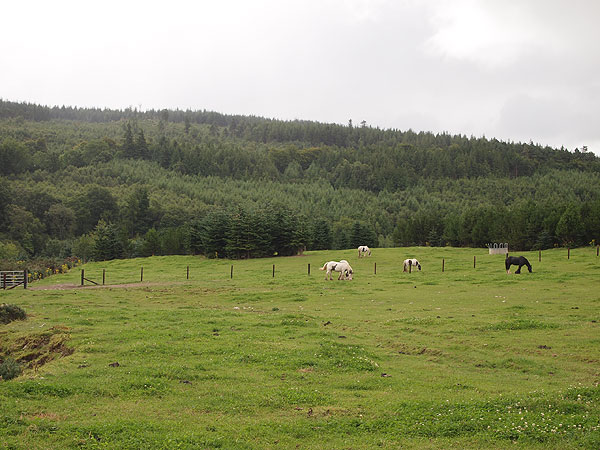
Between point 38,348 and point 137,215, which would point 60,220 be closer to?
point 137,215

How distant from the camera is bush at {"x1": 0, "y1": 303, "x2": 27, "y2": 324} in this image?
69.7 feet

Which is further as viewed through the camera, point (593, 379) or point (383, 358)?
point (383, 358)

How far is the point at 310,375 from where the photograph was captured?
528 inches

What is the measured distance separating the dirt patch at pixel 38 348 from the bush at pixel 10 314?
14.2 feet

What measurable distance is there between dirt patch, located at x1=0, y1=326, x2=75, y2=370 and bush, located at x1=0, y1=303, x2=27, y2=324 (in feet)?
14.2

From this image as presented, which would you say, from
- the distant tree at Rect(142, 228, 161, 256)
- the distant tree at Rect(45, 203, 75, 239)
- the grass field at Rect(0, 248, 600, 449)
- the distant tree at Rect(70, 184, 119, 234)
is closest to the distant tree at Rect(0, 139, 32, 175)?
the distant tree at Rect(70, 184, 119, 234)

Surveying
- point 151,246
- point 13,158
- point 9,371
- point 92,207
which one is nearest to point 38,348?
point 9,371

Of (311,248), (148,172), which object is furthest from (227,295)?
(148,172)

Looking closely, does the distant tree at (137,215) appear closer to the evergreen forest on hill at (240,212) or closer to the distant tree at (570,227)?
the evergreen forest on hill at (240,212)

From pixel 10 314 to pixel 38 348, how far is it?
6.17m

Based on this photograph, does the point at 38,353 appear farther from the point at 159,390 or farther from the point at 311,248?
the point at 311,248

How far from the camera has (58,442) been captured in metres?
8.62

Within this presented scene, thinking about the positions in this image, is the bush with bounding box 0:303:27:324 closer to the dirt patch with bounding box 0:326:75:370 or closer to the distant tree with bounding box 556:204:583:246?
the dirt patch with bounding box 0:326:75:370

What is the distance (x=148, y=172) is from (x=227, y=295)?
551 ft
